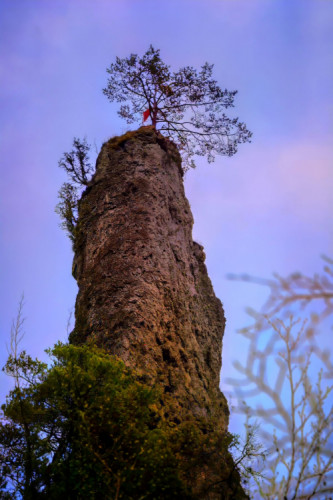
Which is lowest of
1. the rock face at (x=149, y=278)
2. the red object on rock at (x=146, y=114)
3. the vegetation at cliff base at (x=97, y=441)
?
the vegetation at cliff base at (x=97, y=441)

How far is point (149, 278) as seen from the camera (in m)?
9.59

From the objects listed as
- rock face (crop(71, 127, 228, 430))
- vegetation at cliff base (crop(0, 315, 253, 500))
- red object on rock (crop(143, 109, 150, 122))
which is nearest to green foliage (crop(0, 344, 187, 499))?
vegetation at cliff base (crop(0, 315, 253, 500))

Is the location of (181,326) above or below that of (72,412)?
above

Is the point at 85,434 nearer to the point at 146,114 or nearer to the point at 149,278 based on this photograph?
the point at 149,278

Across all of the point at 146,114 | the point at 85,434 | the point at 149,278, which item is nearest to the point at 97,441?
the point at 85,434

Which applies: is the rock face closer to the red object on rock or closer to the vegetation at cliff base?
the vegetation at cliff base

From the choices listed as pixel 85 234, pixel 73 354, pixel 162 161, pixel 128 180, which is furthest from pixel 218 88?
pixel 73 354

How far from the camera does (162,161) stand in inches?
501

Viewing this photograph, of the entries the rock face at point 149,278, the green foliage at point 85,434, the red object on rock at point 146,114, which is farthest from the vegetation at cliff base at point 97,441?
the red object on rock at point 146,114

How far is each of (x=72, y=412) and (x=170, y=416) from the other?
2124 millimetres

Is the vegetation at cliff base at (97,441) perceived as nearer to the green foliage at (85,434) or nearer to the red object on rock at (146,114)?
the green foliage at (85,434)

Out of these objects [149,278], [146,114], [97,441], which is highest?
[146,114]

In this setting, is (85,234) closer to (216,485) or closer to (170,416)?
(170,416)

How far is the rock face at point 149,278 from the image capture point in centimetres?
867
